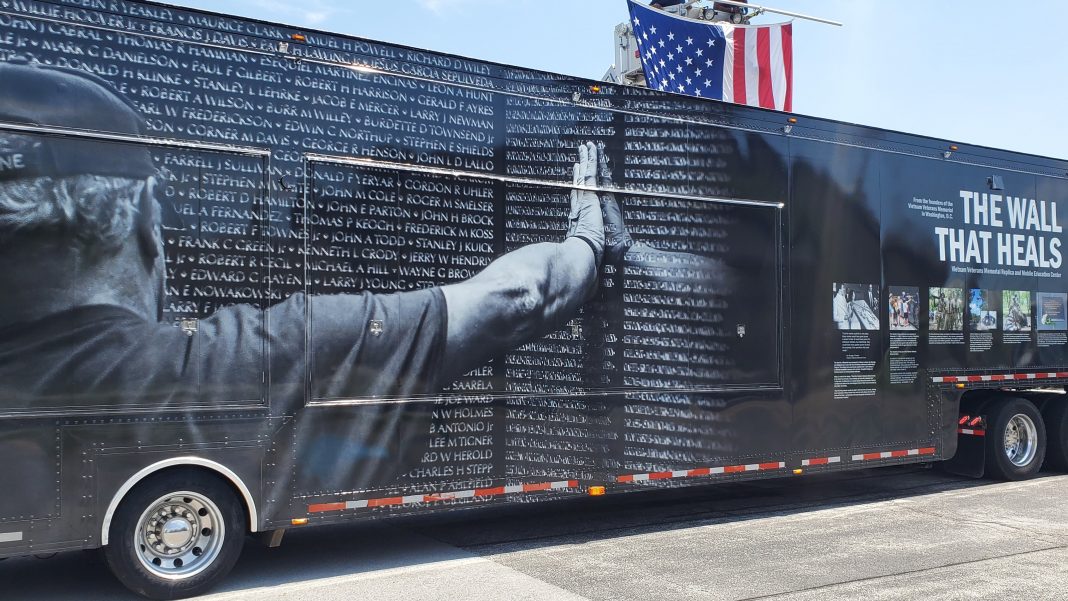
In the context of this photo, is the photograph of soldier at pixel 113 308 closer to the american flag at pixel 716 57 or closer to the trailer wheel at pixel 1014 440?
the trailer wheel at pixel 1014 440

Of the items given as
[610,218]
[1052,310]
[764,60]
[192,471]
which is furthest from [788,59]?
[192,471]

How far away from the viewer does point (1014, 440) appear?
10.4 metres

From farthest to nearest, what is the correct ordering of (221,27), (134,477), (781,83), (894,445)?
(781,83), (894,445), (221,27), (134,477)

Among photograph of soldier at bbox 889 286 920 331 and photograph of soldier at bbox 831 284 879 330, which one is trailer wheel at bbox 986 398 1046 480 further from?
photograph of soldier at bbox 831 284 879 330

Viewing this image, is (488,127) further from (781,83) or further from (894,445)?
(781,83)

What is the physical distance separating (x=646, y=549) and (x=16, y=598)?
4293mm

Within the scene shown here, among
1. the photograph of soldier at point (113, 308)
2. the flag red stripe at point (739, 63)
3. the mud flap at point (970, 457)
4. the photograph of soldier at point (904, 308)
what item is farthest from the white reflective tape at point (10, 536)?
the flag red stripe at point (739, 63)

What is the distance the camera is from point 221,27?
5.86m

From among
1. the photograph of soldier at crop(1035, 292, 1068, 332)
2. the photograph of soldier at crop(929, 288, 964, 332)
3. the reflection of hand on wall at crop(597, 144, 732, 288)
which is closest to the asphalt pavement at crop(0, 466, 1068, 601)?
the photograph of soldier at crop(929, 288, 964, 332)

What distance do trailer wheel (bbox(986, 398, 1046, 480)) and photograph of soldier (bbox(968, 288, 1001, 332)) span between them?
1.01 metres

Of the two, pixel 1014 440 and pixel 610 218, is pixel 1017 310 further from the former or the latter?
pixel 610 218

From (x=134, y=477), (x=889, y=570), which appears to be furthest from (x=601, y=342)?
(x=134, y=477)

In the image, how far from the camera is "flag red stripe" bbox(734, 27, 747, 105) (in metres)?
16.4

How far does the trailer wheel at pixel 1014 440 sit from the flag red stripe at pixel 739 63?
7.95 m
